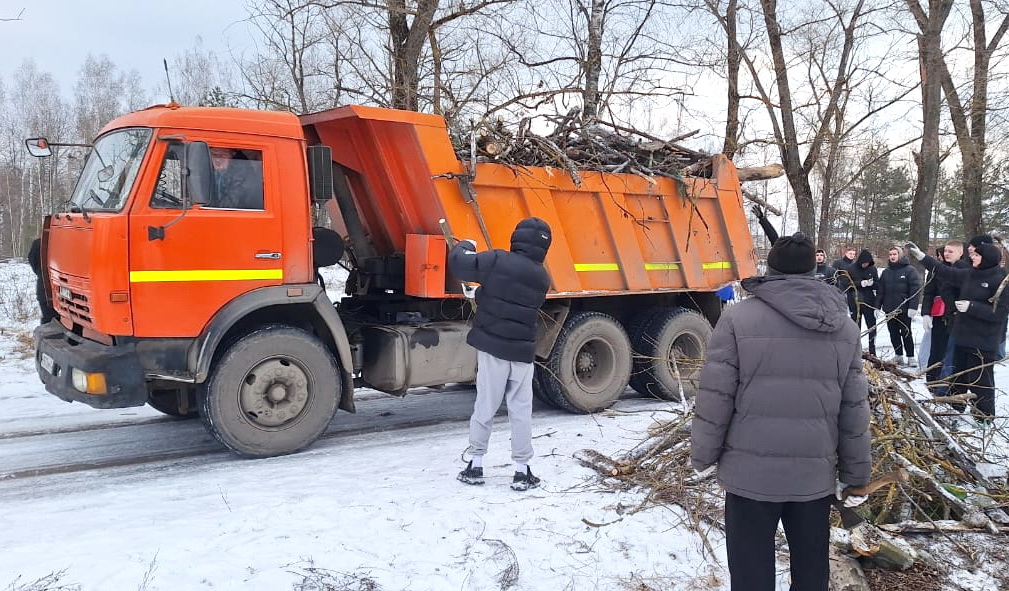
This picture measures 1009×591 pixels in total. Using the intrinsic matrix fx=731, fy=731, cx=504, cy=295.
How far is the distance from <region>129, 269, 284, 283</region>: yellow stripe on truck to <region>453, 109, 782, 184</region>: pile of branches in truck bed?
1.98 meters

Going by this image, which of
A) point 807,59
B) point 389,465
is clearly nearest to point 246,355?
point 389,465

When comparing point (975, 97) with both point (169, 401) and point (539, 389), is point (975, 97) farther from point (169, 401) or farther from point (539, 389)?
point (169, 401)

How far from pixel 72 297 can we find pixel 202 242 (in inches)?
44.9

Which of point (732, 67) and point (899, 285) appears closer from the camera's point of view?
point (899, 285)

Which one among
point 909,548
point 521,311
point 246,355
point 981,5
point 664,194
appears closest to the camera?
point 909,548

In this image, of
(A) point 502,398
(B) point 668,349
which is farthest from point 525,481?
(B) point 668,349

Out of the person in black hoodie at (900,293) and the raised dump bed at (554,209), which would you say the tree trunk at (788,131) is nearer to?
the person in black hoodie at (900,293)

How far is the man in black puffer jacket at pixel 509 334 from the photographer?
15.8 ft

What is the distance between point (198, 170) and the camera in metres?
4.93

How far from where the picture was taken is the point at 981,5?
17.1 meters

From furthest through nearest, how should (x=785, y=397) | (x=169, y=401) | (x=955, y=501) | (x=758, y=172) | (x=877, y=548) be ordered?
(x=758, y=172) → (x=169, y=401) → (x=955, y=501) → (x=877, y=548) → (x=785, y=397)

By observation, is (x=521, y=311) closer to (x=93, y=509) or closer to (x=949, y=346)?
(x=93, y=509)

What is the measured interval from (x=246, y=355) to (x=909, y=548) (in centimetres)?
440

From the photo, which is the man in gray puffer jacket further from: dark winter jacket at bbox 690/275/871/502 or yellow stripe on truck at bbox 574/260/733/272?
yellow stripe on truck at bbox 574/260/733/272
